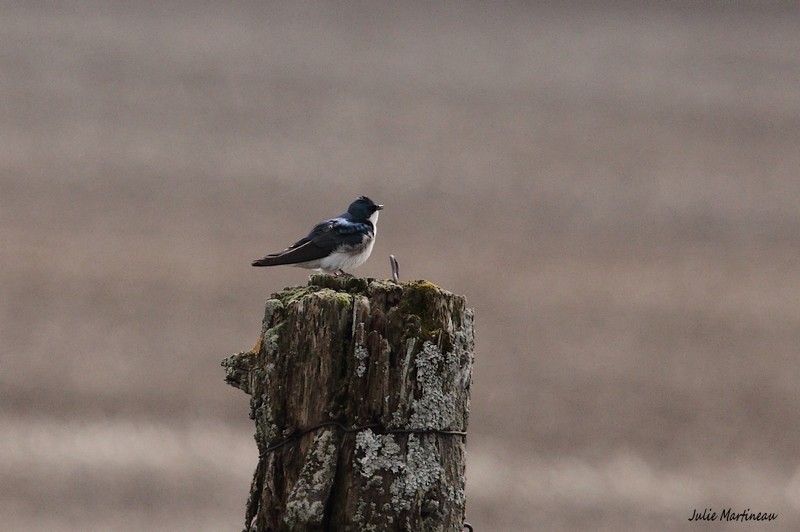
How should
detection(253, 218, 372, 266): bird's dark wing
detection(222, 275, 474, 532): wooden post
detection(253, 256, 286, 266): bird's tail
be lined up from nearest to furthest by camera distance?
1. detection(222, 275, 474, 532): wooden post
2. detection(253, 256, 286, 266): bird's tail
3. detection(253, 218, 372, 266): bird's dark wing

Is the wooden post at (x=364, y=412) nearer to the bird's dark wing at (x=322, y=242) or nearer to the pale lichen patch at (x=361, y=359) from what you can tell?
the pale lichen patch at (x=361, y=359)

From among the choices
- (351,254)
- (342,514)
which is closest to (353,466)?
(342,514)

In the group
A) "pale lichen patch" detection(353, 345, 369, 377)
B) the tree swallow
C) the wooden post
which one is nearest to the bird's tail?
the tree swallow

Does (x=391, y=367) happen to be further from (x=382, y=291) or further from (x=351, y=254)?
(x=351, y=254)

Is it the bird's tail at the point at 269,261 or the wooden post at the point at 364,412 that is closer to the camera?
the wooden post at the point at 364,412

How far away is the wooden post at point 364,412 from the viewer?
13.3 ft

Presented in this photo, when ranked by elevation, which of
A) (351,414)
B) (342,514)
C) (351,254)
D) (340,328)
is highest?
(351,254)

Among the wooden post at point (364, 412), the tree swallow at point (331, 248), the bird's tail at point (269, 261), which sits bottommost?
the wooden post at point (364, 412)

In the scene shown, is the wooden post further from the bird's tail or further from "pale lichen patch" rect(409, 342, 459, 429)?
the bird's tail

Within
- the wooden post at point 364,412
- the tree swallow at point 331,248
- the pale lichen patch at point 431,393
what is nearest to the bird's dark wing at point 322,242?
the tree swallow at point 331,248

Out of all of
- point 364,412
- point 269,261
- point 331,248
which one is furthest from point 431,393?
point 331,248

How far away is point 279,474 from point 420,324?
0.77 meters

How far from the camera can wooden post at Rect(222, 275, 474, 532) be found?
13.3 ft

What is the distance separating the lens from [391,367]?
13.6ft
